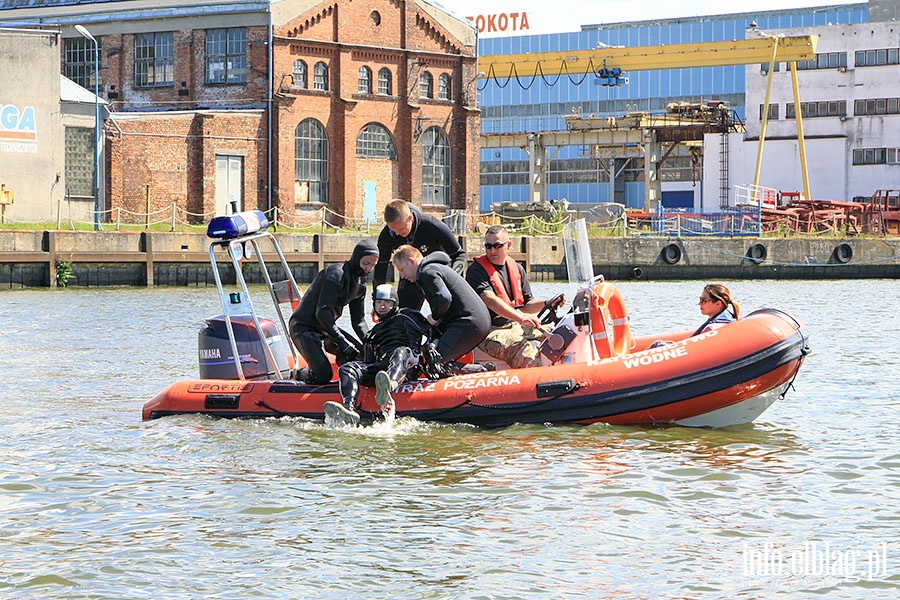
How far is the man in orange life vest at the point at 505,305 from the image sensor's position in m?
12.4

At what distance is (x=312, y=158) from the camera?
47.9 m

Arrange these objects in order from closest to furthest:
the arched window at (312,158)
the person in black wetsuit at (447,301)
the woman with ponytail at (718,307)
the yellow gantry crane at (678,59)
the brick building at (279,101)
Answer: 1. the person in black wetsuit at (447,301)
2. the woman with ponytail at (718,307)
3. the brick building at (279,101)
4. the arched window at (312,158)
5. the yellow gantry crane at (678,59)

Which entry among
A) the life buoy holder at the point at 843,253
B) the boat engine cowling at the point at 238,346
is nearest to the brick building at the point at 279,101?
the life buoy holder at the point at 843,253

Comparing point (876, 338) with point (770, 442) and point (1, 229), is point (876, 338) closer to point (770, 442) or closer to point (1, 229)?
point (770, 442)

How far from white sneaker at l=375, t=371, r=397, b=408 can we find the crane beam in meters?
46.9

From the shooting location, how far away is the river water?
7820 millimetres

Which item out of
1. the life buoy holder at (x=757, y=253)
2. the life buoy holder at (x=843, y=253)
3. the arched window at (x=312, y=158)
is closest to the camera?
the life buoy holder at (x=757, y=253)

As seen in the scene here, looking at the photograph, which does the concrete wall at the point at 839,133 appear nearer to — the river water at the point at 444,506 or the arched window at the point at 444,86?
the arched window at the point at 444,86

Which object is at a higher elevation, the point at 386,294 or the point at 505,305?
the point at 386,294

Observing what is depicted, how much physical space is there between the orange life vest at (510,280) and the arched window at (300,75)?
35521 mm

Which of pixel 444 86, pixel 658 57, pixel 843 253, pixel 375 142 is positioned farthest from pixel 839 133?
pixel 375 142

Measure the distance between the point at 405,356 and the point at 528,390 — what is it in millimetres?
1158

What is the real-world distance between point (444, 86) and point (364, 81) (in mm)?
3926

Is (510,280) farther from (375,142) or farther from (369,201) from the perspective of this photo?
(375,142)
